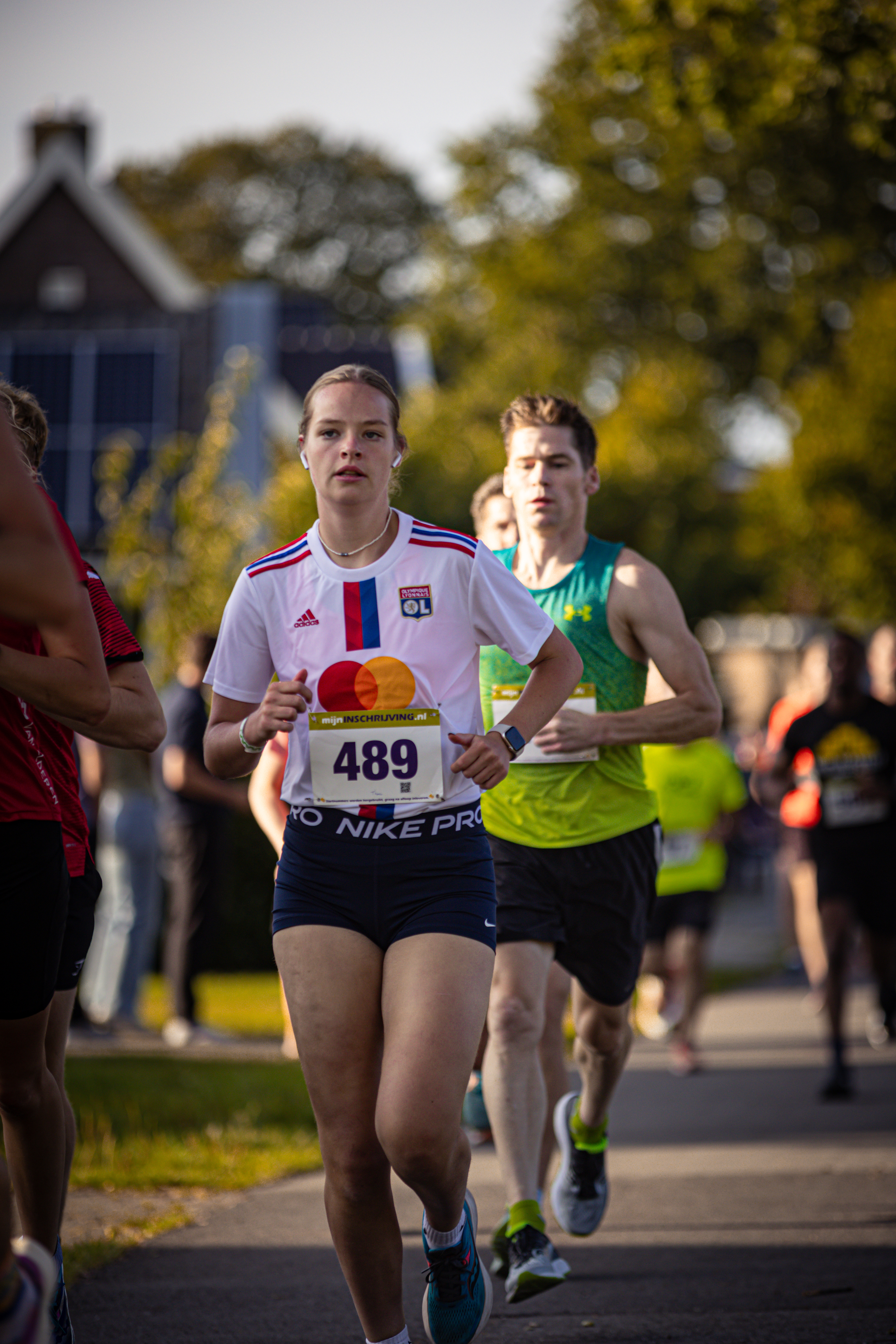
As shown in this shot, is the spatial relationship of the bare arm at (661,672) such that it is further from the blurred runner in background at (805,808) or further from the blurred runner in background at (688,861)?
the blurred runner in background at (688,861)

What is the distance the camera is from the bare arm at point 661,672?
16.2 ft

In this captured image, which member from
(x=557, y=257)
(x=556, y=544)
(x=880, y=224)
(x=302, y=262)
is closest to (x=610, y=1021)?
(x=556, y=544)

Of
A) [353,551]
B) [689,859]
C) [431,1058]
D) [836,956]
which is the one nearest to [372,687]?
[353,551]

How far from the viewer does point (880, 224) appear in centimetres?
3425

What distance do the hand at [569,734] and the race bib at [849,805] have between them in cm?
401

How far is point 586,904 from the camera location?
→ 4.96 meters

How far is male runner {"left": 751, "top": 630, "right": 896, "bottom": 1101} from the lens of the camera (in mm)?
8492

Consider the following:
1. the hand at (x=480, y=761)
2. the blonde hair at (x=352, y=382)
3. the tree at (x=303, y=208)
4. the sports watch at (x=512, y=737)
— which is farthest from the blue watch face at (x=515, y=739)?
the tree at (x=303, y=208)

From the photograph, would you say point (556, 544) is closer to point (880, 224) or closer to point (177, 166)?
point (880, 224)

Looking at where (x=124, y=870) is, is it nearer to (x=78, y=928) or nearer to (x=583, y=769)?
(x=583, y=769)

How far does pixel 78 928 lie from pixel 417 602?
4.05 feet

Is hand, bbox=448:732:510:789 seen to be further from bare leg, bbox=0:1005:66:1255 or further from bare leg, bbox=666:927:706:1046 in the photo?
bare leg, bbox=666:927:706:1046

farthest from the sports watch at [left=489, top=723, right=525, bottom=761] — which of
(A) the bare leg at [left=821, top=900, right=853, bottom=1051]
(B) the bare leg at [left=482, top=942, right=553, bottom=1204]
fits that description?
(A) the bare leg at [left=821, top=900, right=853, bottom=1051]

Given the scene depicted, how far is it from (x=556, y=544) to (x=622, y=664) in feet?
1.54
